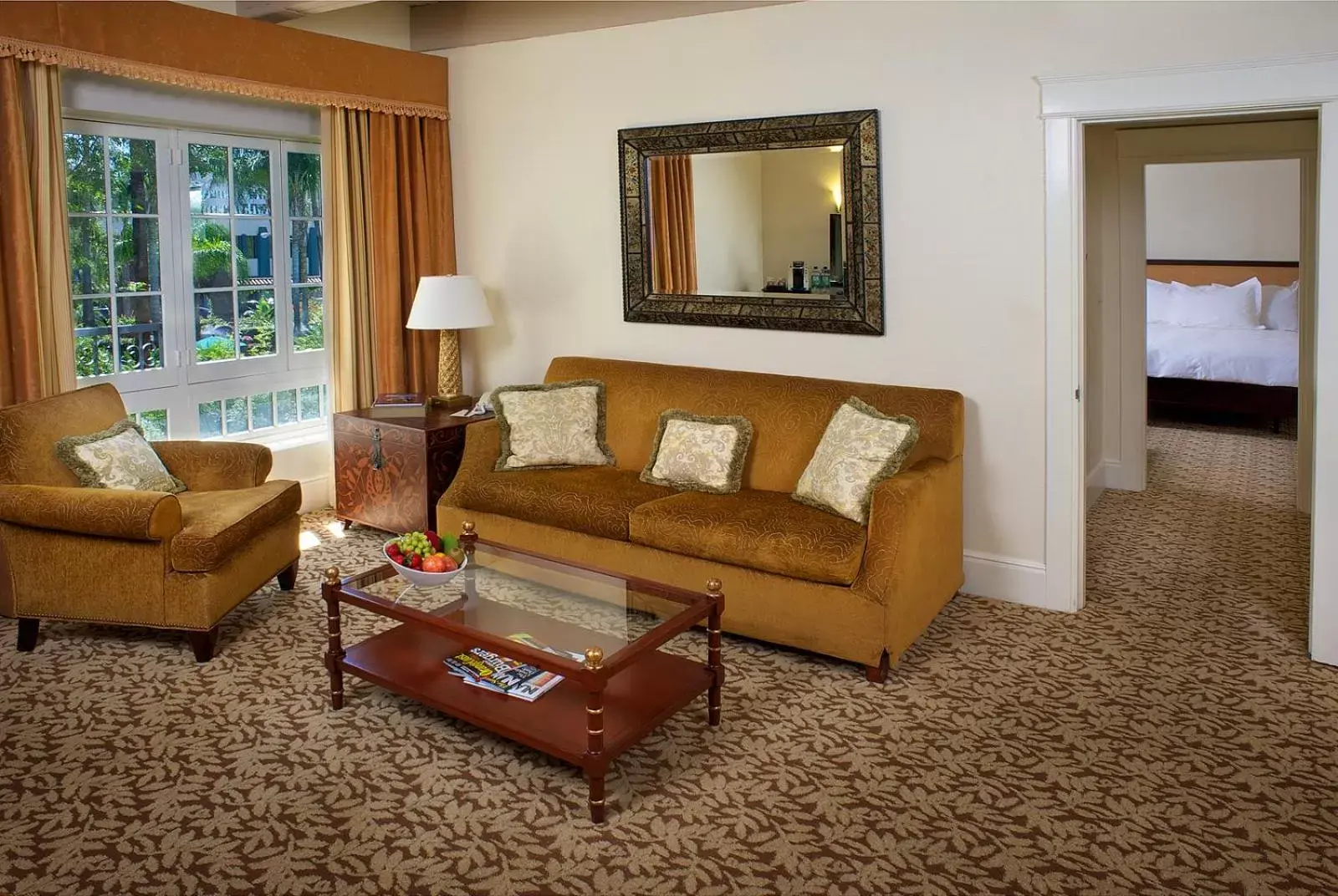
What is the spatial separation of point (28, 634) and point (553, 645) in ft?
6.96

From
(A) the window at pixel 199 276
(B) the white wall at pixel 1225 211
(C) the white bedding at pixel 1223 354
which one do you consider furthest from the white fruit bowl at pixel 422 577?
(B) the white wall at pixel 1225 211

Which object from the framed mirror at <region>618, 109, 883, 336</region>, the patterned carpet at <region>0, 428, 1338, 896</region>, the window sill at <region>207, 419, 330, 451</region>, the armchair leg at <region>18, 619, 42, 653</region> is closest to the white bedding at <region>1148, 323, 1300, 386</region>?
the patterned carpet at <region>0, 428, 1338, 896</region>

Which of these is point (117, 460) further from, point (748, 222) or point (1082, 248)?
point (1082, 248)

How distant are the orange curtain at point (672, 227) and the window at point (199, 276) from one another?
1830 mm

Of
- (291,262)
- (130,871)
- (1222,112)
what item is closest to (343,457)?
(291,262)

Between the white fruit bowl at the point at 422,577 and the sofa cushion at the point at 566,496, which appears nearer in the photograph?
the white fruit bowl at the point at 422,577

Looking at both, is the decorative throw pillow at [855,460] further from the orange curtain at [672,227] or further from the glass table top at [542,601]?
the orange curtain at [672,227]

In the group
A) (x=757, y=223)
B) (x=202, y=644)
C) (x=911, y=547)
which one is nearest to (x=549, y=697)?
(x=911, y=547)

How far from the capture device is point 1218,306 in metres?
8.81

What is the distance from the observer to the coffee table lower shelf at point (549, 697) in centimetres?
297

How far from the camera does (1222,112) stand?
12.6 ft

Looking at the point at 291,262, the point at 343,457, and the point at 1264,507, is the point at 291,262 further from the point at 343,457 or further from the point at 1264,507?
the point at 1264,507

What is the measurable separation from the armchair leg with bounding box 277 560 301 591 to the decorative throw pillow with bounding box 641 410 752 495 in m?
1.47

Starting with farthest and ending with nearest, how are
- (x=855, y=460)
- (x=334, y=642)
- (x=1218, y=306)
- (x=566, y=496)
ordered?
1. (x=1218, y=306)
2. (x=566, y=496)
3. (x=855, y=460)
4. (x=334, y=642)
